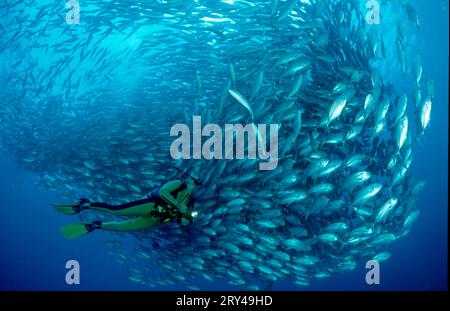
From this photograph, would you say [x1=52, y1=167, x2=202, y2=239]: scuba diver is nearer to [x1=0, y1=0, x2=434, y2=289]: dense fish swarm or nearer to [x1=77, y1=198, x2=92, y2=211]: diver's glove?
[x1=77, y1=198, x2=92, y2=211]: diver's glove

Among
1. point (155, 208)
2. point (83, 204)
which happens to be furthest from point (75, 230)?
point (155, 208)

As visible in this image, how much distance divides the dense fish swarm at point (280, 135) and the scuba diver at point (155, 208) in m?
1.28

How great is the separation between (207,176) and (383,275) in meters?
27.2

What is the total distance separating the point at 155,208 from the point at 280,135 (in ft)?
7.74

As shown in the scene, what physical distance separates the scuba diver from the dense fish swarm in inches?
50.5

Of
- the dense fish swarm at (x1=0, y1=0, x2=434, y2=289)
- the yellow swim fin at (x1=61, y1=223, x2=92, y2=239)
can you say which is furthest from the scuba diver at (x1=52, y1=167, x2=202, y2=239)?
the dense fish swarm at (x1=0, y1=0, x2=434, y2=289)

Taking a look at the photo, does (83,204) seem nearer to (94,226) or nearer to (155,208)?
(94,226)

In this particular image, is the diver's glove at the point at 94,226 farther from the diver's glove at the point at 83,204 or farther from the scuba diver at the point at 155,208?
the diver's glove at the point at 83,204

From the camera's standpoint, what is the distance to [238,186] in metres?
5.79

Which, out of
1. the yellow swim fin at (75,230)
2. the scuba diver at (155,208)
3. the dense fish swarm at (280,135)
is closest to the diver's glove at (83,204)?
the scuba diver at (155,208)

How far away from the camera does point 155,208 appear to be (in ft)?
13.8
